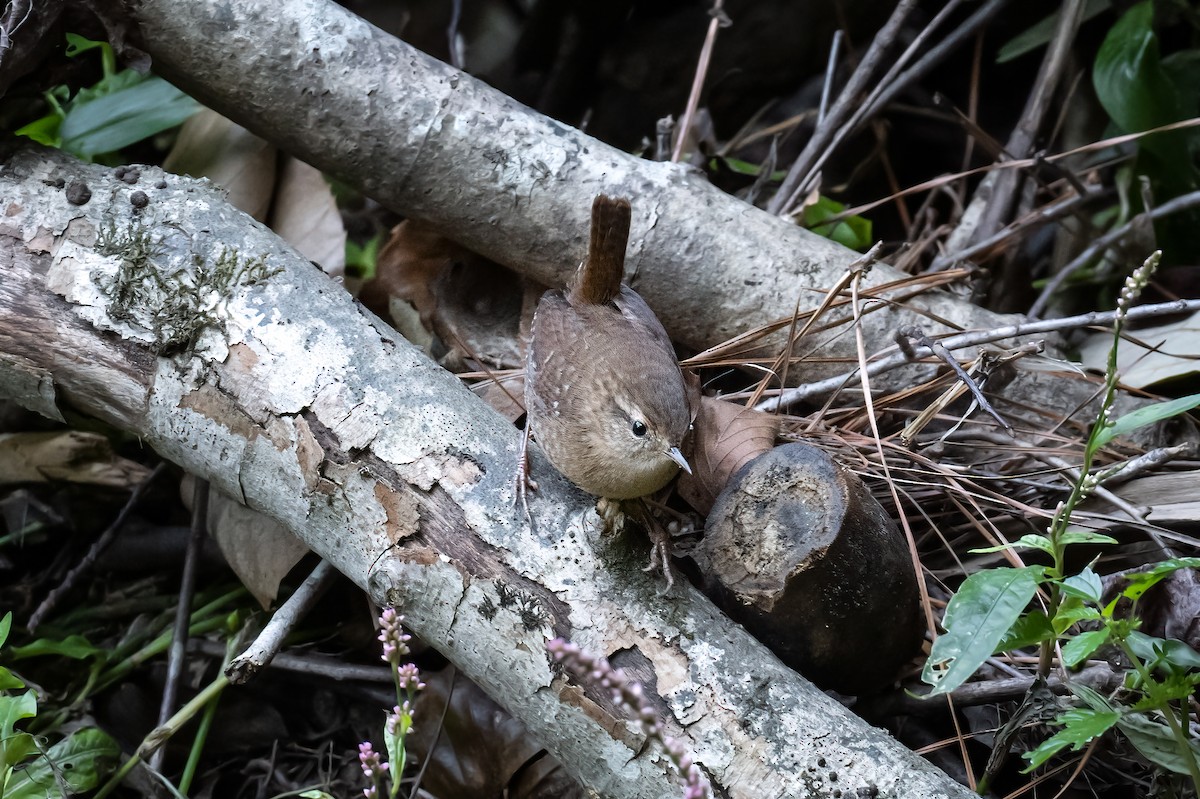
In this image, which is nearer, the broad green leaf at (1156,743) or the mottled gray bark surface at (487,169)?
the broad green leaf at (1156,743)

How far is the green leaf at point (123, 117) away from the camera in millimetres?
2793

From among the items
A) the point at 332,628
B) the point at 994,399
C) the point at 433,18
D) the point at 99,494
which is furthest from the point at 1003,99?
the point at 99,494

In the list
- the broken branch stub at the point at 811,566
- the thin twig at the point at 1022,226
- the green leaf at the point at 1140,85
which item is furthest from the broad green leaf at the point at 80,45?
the green leaf at the point at 1140,85

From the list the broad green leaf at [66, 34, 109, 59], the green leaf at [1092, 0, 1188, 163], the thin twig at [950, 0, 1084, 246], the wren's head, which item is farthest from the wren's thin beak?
the green leaf at [1092, 0, 1188, 163]

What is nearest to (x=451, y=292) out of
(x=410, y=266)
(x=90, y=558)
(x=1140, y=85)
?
(x=410, y=266)

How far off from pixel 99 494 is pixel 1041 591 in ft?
8.58

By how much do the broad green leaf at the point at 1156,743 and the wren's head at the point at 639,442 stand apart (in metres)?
A: 0.89

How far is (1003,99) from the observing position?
392 centimetres

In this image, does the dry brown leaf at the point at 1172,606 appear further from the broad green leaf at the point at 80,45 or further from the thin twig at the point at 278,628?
the broad green leaf at the point at 80,45

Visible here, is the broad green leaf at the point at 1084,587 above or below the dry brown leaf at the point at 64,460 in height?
A: above

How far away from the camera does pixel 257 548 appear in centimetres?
248

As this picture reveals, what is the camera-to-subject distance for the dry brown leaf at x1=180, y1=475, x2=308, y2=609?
2430 mm

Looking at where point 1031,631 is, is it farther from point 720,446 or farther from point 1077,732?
point 720,446

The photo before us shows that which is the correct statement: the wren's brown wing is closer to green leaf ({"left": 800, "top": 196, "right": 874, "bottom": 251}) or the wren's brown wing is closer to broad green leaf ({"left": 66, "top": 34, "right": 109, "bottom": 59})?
green leaf ({"left": 800, "top": 196, "right": 874, "bottom": 251})
